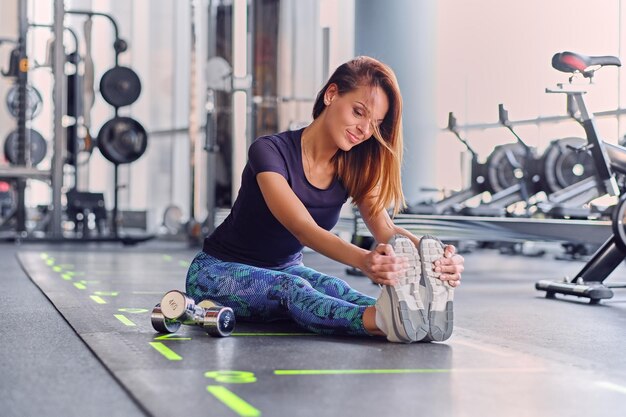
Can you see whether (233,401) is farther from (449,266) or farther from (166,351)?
(449,266)

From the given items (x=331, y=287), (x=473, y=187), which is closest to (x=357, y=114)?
(x=331, y=287)

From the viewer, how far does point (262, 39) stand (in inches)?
311

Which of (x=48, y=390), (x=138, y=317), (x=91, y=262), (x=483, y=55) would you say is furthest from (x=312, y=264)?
(x=48, y=390)

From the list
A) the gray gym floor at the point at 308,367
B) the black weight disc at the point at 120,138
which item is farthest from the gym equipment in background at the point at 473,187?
the gray gym floor at the point at 308,367

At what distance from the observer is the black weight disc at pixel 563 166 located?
722 cm

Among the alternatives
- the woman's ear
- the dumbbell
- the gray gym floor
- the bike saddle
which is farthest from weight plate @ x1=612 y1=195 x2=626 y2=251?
the dumbbell

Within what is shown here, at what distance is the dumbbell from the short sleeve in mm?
389

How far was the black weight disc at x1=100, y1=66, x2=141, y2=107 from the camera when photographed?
8.38 metres

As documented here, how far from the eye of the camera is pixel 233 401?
67.8 inches

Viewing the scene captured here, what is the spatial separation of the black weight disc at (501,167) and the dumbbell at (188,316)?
5671 mm

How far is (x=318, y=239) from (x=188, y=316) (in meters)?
0.43

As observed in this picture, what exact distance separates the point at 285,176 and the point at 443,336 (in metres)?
0.60

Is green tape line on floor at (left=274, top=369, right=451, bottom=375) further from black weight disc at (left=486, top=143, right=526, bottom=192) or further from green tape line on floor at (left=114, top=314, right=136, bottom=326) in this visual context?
black weight disc at (left=486, top=143, right=526, bottom=192)

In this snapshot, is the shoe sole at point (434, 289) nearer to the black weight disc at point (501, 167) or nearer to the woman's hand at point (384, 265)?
the woman's hand at point (384, 265)
